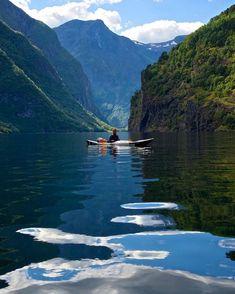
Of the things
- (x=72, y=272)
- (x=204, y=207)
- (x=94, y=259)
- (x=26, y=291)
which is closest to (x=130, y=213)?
(x=204, y=207)

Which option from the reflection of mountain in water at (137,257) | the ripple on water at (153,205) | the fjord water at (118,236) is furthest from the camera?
the ripple on water at (153,205)

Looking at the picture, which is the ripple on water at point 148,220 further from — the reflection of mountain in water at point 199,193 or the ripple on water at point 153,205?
the ripple on water at point 153,205

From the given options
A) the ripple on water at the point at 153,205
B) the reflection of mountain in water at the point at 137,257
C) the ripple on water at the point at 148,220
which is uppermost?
the ripple on water at the point at 153,205

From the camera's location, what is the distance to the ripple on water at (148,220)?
15.8 m

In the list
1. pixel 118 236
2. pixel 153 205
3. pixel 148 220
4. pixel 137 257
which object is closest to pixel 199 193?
pixel 153 205

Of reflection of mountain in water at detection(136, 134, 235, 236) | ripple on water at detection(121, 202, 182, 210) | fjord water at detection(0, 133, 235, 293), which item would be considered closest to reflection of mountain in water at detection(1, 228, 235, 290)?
fjord water at detection(0, 133, 235, 293)

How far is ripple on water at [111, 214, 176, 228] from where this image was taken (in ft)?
51.9

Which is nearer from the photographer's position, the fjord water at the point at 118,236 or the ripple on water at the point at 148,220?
the fjord water at the point at 118,236

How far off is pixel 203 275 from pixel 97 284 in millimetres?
2434

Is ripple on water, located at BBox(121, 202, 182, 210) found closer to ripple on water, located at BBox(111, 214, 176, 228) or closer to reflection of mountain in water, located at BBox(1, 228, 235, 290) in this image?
ripple on water, located at BBox(111, 214, 176, 228)

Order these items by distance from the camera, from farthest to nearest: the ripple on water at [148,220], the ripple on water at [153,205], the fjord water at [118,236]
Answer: the ripple on water at [153,205] < the ripple on water at [148,220] < the fjord water at [118,236]

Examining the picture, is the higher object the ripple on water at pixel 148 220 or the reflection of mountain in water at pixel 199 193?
the reflection of mountain in water at pixel 199 193

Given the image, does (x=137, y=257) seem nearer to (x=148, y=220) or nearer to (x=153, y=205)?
(x=148, y=220)

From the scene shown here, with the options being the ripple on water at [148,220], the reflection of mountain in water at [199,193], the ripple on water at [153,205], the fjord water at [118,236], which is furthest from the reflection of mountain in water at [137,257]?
the ripple on water at [153,205]
